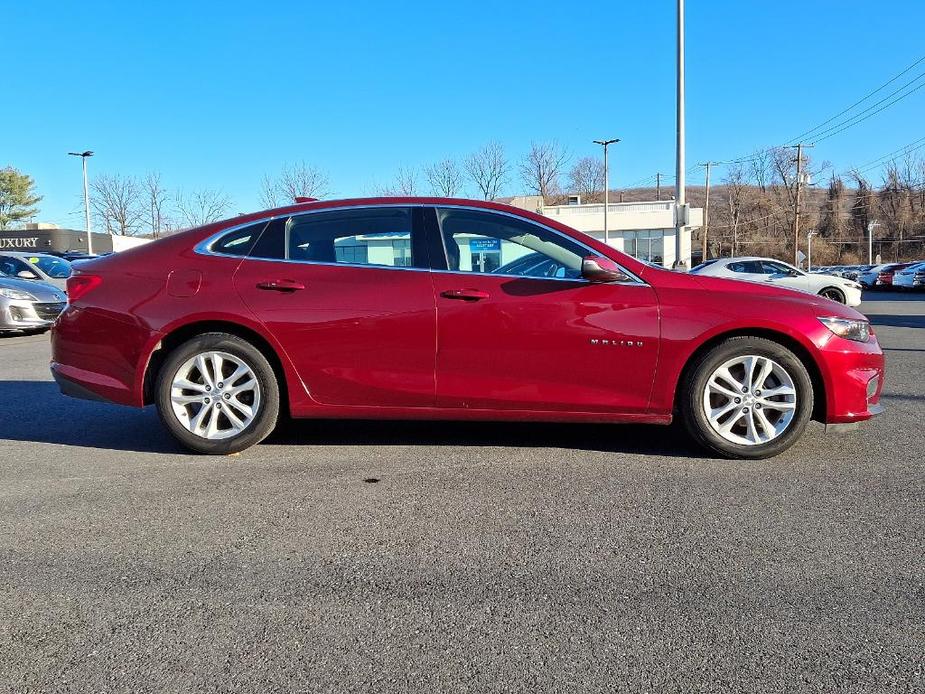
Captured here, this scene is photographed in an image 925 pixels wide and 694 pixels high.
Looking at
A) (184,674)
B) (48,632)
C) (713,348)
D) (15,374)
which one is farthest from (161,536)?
(15,374)

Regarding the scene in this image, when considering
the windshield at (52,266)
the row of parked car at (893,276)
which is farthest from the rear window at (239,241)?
the row of parked car at (893,276)

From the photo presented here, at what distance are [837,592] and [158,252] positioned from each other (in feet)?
13.1

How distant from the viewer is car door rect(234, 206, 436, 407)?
4168mm

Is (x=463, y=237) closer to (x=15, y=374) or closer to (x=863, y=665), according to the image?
(x=863, y=665)

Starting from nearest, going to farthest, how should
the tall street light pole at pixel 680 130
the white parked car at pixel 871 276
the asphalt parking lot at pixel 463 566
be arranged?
the asphalt parking lot at pixel 463 566 < the tall street light pole at pixel 680 130 < the white parked car at pixel 871 276

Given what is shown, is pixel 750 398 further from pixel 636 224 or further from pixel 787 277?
pixel 636 224

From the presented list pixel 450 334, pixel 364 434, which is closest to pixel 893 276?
pixel 364 434

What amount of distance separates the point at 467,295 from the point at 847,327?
7.39 ft

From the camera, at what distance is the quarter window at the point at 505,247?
4254 mm

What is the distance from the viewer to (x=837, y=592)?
2.56 meters

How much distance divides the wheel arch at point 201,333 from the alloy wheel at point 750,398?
8.31ft

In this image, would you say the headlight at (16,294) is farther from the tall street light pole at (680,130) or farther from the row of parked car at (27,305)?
the tall street light pole at (680,130)

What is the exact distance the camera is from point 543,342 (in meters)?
4.11

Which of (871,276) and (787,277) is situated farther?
(871,276)
